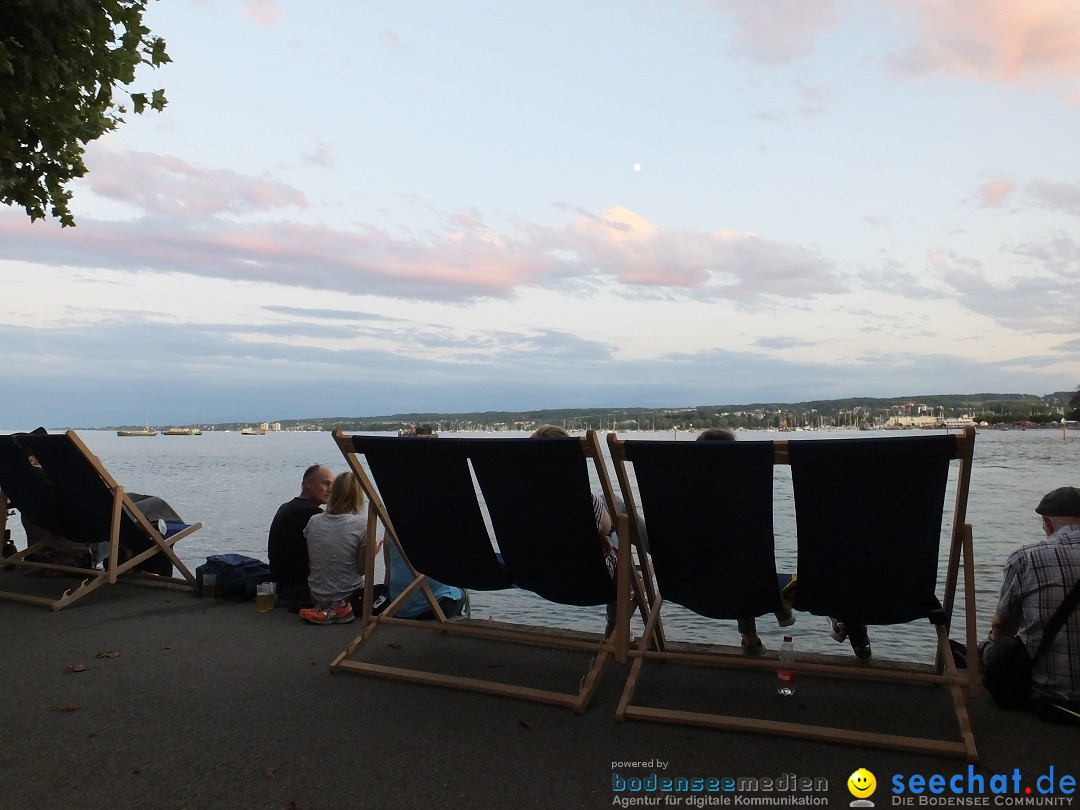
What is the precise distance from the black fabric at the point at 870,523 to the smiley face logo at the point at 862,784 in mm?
600

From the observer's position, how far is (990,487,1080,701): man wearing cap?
2.54 metres

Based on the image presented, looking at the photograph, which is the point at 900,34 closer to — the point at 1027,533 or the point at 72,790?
the point at 1027,533

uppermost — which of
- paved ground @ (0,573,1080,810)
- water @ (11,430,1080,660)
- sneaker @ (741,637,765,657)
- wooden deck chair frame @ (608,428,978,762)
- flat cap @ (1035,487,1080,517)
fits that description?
flat cap @ (1035,487,1080,517)

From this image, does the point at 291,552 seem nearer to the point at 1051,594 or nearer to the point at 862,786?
the point at 862,786

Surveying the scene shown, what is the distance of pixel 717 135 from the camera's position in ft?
56.4

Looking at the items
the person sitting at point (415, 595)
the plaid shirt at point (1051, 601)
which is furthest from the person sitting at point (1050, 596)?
the person sitting at point (415, 595)

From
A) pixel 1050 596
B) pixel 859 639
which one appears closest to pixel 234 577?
pixel 859 639

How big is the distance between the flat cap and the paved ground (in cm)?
75

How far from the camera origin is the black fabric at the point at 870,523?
2.46 metres

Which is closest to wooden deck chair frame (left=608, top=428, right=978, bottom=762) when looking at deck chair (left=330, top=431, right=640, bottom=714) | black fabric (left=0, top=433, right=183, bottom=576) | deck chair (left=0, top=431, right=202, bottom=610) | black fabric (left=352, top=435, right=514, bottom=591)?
deck chair (left=330, top=431, right=640, bottom=714)

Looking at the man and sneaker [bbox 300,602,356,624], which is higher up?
the man

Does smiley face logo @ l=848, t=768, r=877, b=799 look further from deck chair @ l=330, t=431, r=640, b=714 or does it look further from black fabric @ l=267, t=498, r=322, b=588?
black fabric @ l=267, t=498, r=322, b=588

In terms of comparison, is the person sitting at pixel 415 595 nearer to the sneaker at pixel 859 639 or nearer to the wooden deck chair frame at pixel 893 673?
the wooden deck chair frame at pixel 893 673

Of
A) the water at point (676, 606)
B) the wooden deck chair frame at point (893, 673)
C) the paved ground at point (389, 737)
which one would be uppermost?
the wooden deck chair frame at point (893, 673)
